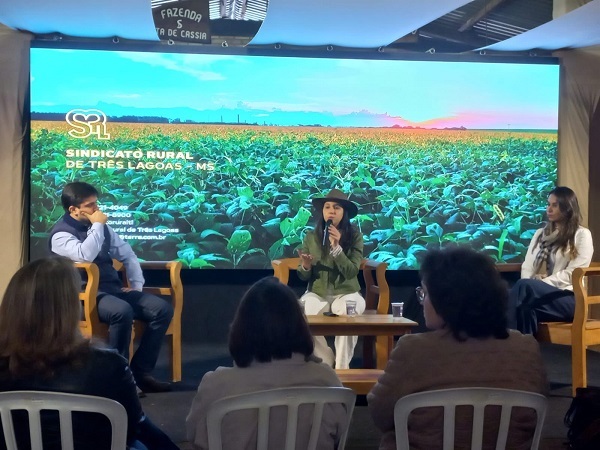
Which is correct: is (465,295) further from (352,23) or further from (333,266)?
(352,23)

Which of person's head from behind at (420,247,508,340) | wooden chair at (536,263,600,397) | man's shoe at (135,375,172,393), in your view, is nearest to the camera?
person's head from behind at (420,247,508,340)

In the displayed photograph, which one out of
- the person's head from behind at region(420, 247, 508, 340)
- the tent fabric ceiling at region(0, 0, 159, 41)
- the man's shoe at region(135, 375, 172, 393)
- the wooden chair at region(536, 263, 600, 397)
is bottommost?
the man's shoe at region(135, 375, 172, 393)

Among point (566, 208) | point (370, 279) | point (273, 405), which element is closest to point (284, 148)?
point (370, 279)

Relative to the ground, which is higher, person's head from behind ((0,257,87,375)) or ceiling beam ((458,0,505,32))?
ceiling beam ((458,0,505,32))

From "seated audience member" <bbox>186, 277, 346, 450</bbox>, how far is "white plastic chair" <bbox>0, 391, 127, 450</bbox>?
9.6 inches

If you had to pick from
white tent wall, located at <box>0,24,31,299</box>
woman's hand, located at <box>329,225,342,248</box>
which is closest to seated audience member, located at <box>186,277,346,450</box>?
woman's hand, located at <box>329,225,342,248</box>

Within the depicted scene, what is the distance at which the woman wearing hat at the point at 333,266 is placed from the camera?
519 centimetres

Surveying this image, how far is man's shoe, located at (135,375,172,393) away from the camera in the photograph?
15.2 feet

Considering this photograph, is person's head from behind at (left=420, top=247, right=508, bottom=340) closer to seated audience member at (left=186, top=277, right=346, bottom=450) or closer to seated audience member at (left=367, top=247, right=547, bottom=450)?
seated audience member at (left=367, top=247, right=547, bottom=450)

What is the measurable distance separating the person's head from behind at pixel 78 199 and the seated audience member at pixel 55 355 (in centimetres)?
268

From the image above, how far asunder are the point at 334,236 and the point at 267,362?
10.4 feet

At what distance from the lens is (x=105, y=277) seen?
4816 millimetres

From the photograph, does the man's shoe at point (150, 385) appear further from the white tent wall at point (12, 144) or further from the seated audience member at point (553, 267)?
the seated audience member at point (553, 267)

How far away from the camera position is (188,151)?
19.8 feet
